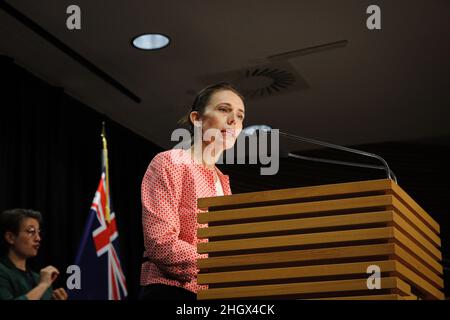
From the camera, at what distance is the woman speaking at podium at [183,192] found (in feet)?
6.58

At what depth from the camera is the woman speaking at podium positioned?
6.58ft

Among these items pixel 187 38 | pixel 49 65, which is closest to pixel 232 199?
pixel 187 38

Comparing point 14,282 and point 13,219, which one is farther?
point 13,219

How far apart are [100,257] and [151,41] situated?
1.55 m

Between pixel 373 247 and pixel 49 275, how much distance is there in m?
2.73

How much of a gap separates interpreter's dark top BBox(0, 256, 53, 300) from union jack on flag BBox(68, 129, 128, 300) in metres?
0.79

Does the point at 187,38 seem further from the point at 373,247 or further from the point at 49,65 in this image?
the point at 373,247

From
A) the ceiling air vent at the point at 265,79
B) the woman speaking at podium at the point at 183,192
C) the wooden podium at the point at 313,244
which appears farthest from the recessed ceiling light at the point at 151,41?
the wooden podium at the point at 313,244

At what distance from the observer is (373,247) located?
1751 millimetres

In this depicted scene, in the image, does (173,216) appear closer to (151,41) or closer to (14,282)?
(14,282)

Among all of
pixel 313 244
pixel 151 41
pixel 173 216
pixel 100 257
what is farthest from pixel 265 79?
pixel 313 244

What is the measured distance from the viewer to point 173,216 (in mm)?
2070

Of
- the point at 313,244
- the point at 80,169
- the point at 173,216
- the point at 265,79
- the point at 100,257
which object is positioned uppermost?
the point at 265,79

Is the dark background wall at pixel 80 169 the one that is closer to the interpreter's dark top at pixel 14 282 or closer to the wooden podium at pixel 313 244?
the interpreter's dark top at pixel 14 282
